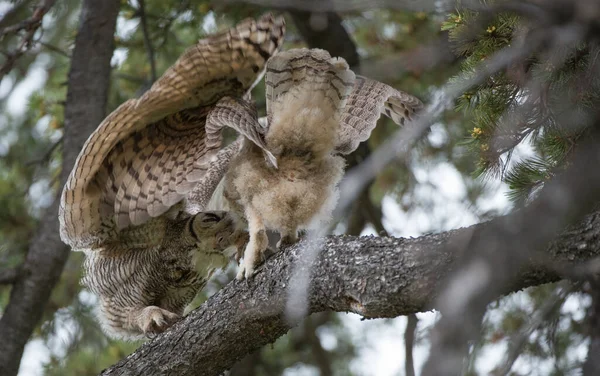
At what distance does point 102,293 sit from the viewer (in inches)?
172

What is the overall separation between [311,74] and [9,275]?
8.30 ft

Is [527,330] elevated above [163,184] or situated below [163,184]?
below

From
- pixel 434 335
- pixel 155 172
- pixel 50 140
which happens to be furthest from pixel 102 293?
pixel 434 335

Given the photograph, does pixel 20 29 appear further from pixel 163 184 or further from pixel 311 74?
pixel 311 74

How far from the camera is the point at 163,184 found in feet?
11.9

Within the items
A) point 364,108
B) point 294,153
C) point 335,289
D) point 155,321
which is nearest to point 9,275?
point 155,321

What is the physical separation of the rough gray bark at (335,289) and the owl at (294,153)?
17 centimetres

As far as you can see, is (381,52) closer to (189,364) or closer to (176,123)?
(176,123)

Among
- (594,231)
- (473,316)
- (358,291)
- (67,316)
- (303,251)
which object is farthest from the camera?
(67,316)

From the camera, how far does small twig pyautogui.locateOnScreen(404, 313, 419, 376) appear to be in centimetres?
260

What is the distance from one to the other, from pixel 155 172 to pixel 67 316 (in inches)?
97.7

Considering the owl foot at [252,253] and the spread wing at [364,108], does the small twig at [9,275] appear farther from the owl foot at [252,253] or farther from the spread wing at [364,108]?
the spread wing at [364,108]

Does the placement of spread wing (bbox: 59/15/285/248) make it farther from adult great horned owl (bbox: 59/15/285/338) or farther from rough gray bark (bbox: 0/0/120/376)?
rough gray bark (bbox: 0/0/120/376)

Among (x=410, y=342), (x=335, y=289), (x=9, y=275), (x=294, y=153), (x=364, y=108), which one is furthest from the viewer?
(x=9, y=275)
